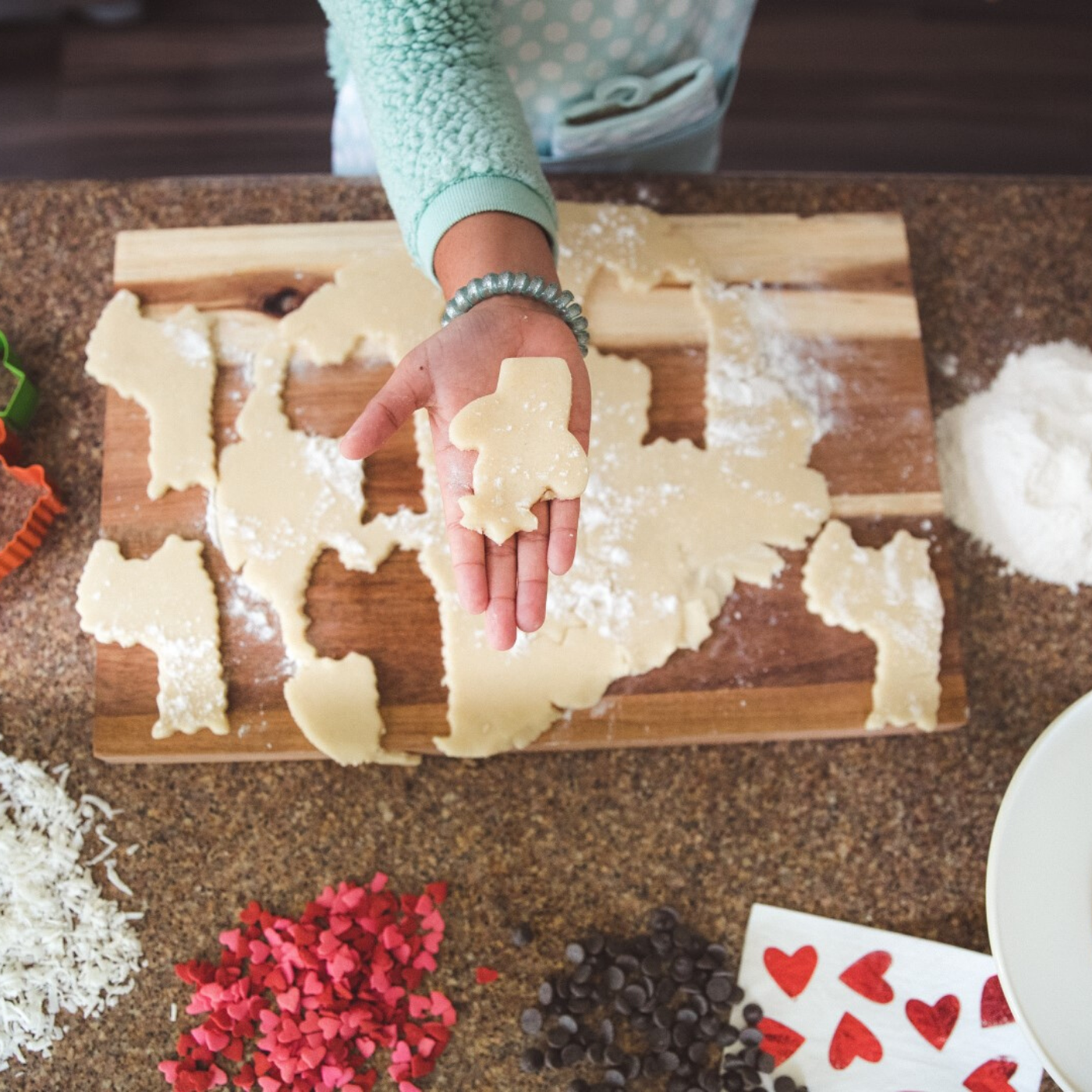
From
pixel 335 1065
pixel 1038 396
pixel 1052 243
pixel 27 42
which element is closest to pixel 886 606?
pixel 1038 396

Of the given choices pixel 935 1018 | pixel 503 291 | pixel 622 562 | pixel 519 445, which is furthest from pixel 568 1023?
pixel 503 291

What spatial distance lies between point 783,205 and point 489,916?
0.93 m

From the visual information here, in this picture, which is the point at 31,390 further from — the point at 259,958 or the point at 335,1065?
the point at 335,1065

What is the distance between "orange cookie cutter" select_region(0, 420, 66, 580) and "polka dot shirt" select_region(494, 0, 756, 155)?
681 mm

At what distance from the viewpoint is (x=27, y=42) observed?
1.90 meters

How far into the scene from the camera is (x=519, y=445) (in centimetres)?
94

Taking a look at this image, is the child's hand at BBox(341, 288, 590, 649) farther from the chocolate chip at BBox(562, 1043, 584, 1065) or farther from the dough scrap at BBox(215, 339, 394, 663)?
the chocolate chip at BBox(562, 1043, 584, 1065)

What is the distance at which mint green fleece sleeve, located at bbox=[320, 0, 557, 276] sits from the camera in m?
0.89

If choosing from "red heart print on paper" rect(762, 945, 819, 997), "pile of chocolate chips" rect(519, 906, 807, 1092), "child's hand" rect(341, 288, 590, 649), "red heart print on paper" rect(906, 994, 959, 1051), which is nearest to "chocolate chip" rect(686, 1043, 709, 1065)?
"pile of chocolate chips" rect(519, 906, 807, 1092)

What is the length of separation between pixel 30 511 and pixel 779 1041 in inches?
39.1

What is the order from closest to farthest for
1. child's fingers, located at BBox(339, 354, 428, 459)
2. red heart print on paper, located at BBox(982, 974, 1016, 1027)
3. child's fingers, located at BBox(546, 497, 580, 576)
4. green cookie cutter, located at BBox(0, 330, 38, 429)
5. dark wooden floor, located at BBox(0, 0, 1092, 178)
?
child's fingers, located at BBox(339, 354, 428, 459)
child's fingers, located at BBox(546, 497, 580, 576)
red heart print on paper, located at BBox(982, 974, 1016, 1027)
green cookie cutter, located at BBox(0, 330, 38, 429)
dark wooden floor, located at BBox(0, 0, 1092, 178)

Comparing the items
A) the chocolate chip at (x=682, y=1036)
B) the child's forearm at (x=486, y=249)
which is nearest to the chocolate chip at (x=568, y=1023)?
the chocolate chip at (x=682, y=1036)

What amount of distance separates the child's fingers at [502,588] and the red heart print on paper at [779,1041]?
1.62ft

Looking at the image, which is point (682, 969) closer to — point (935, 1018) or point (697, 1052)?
point (697, 1052)
